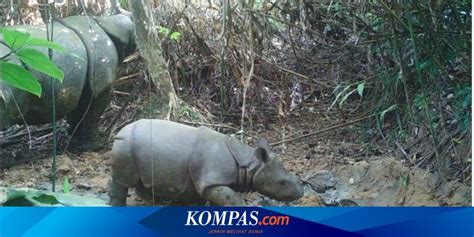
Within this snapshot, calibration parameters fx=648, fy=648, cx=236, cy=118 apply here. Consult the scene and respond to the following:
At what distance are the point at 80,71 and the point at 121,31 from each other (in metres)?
0.17

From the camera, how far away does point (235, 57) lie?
6.01 ft

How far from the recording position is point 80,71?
6.08 feet

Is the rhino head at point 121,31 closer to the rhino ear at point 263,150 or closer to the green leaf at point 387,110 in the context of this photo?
the rhino ear at point 263,150

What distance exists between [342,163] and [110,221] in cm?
66

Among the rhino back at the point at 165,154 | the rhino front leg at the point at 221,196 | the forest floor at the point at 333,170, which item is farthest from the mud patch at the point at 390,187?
the rhino back at the point at 165,154

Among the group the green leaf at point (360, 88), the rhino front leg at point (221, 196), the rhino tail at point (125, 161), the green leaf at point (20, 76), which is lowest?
the rhino front leg at point (221, 196)

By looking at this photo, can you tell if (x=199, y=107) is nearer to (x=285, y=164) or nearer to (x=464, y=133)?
(x=285, y=164)

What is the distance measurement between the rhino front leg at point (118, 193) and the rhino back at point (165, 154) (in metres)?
0.06

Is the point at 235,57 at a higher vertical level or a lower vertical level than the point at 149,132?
Result: higher

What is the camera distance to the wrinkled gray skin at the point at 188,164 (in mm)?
1802

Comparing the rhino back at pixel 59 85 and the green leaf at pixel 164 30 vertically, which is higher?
the green leaf at pixel 164 30

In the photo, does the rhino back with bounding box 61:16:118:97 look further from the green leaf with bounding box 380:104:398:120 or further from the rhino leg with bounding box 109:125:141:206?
the green leaf with bounding box 380:104:398:120

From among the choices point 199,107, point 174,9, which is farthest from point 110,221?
point 174,9

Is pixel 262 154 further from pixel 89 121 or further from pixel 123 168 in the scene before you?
pixel 89 121
